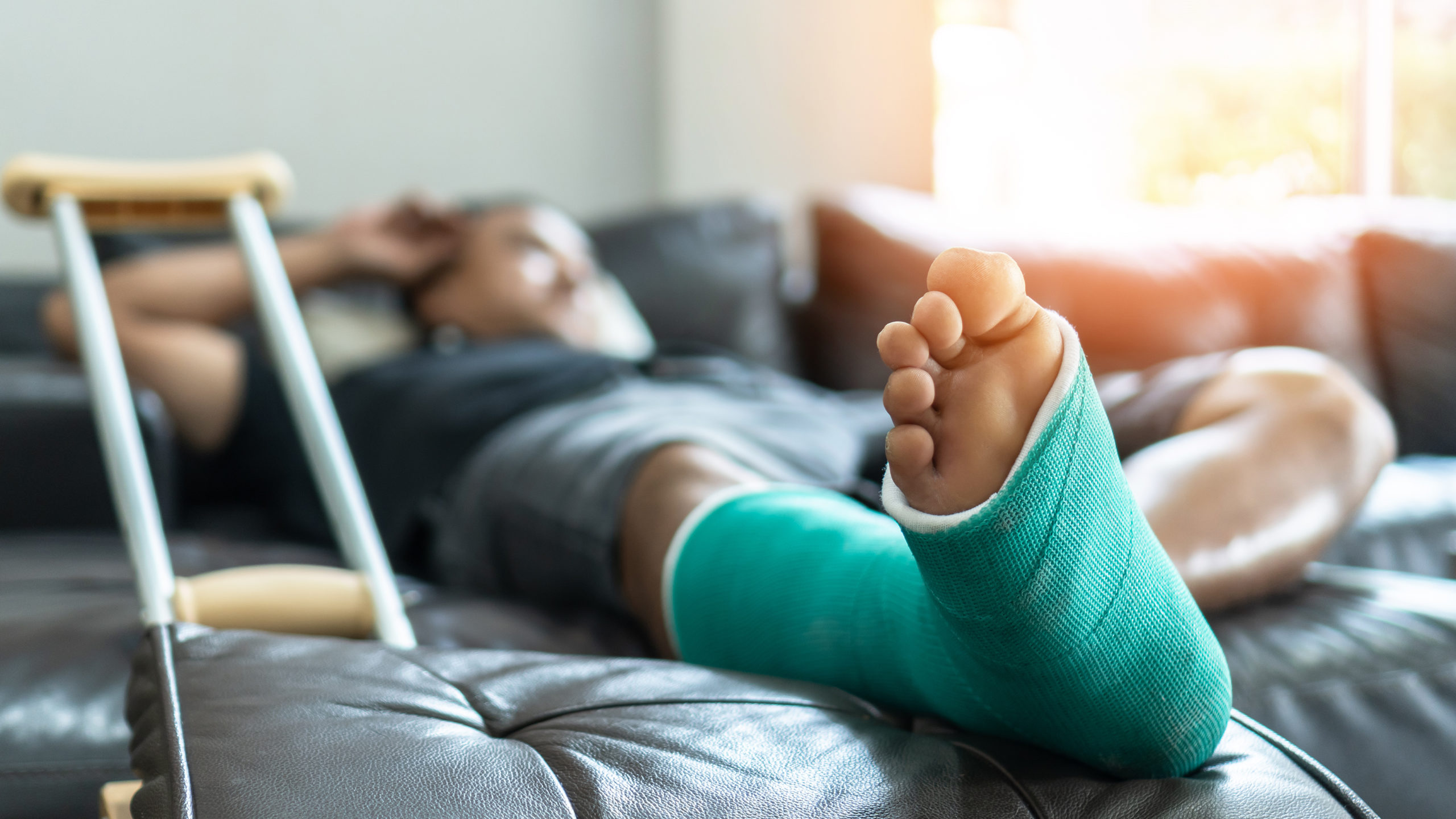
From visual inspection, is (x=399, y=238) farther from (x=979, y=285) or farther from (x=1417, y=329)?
(x=1417, y=329)

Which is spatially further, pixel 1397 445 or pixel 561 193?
pixel 561 193

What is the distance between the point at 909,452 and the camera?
1.47 ft

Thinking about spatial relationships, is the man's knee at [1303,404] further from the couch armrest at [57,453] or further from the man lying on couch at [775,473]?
the couch armrest at [57,453]

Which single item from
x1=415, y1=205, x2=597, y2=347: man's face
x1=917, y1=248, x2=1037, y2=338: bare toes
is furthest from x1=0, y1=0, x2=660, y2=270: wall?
x1=917, y1=248, x2=1037, y2=338: bare toes

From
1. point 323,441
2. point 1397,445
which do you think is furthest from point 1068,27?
point 323,441

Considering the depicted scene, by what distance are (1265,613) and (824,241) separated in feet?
4.43

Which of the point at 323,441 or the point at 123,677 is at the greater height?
the point at 323,441

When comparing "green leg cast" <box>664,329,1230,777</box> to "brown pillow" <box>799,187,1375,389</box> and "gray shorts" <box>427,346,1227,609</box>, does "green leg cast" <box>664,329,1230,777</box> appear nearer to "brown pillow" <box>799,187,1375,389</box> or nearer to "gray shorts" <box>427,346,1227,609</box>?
"gray shorts" <box>427,346,1227,609</box>

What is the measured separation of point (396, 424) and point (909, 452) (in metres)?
0.98

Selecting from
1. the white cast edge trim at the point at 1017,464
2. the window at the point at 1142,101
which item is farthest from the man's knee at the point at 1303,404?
the window at the point at 1142,101

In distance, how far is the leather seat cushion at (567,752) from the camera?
43cm

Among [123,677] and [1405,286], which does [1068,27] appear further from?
[123,677]

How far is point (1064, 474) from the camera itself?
0.45m

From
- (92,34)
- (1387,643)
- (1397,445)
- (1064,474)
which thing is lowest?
(1397,445)
